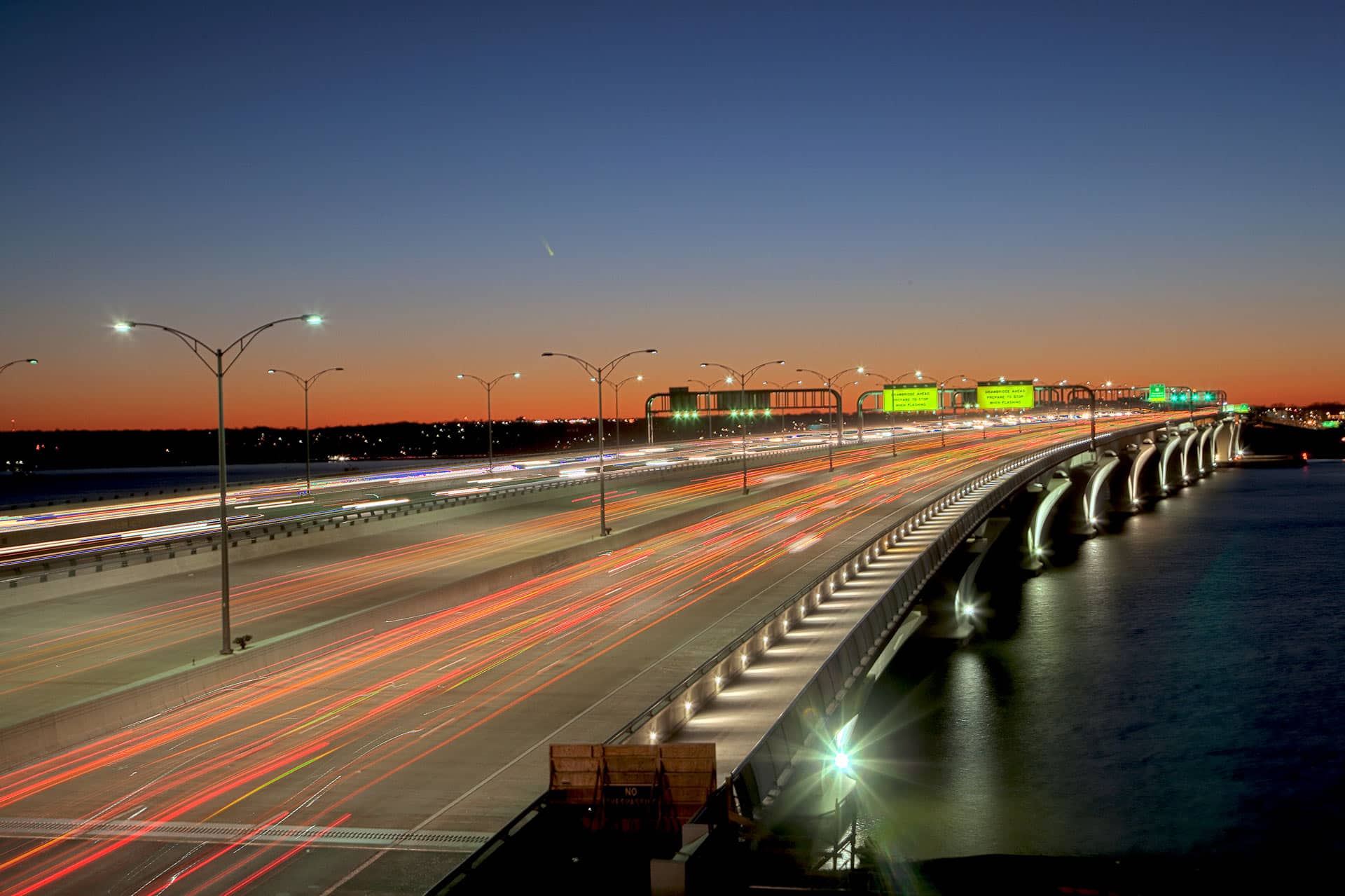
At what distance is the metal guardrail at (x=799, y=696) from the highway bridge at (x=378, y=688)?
14 cm

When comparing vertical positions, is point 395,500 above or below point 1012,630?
above

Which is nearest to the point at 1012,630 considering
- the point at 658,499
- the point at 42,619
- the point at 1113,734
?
the point at 1113,734

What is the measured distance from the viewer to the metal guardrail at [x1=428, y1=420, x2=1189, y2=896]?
18.0m

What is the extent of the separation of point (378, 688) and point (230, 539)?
2770 centimetres

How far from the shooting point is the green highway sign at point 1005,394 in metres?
121

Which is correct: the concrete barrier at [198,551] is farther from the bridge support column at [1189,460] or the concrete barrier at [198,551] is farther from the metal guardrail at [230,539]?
the bridge support column at [1189,460]

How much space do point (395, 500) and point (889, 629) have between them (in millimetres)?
51074

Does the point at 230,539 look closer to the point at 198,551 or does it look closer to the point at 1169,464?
the point at 198,551

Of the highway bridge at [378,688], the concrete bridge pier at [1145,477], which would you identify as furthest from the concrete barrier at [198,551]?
the concrete bridge pier at [1145,477]

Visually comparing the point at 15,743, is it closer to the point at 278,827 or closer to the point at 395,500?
the point at 278,827

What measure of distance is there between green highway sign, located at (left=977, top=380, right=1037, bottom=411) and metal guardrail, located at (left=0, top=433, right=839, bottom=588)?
46289mm

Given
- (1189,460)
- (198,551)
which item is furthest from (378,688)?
(1189,460)

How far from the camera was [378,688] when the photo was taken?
2811cm

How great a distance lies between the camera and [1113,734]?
4144 centimetres
